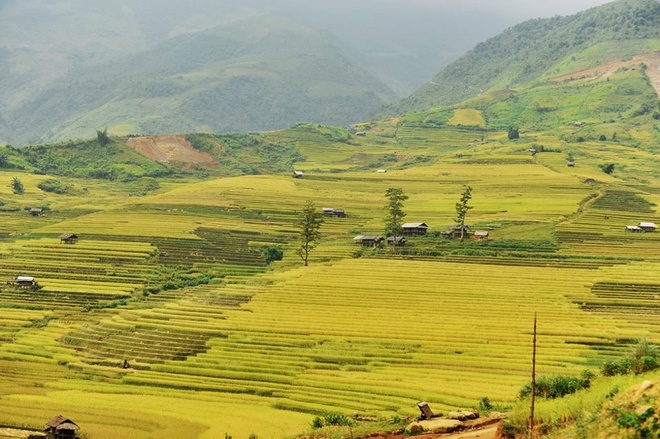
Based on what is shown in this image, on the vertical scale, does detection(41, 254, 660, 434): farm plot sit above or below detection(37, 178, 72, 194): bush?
below

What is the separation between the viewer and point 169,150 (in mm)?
168250

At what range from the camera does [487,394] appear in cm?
4156

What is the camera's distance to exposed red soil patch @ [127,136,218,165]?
540ft

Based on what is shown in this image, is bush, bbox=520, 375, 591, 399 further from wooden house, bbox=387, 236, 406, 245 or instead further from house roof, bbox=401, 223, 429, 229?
house roof, bbox=401, 223, 429, 229

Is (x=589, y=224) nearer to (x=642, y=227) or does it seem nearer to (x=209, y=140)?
(x=642, y=227)

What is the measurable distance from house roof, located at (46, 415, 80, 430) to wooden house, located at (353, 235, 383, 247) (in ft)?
157

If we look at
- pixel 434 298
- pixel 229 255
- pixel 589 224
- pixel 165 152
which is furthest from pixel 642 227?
pixel 165 152

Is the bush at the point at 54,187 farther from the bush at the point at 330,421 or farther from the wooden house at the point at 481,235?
the bush at the point at 330,421

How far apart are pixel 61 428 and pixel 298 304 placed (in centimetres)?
2627

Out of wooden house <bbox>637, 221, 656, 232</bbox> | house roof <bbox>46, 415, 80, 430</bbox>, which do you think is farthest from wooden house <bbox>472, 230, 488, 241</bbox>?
house roof <bbox>46, 415, 80, 430</bbox>

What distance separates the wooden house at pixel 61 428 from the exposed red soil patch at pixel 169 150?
12714 centimetres

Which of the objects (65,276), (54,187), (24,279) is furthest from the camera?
(54,187)

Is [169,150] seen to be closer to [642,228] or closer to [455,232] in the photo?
[455,232]

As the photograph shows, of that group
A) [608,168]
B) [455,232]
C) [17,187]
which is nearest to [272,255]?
[455,232]
